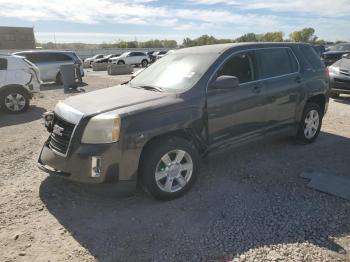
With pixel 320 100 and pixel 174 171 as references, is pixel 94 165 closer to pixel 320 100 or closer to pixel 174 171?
Answer: pixel 174 171

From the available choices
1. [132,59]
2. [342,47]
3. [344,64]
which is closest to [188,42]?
[132,59]

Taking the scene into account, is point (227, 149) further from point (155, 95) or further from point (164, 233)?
point (164, 233)

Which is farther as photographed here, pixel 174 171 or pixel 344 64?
pixel 344 64

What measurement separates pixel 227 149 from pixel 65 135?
2105 millimetres

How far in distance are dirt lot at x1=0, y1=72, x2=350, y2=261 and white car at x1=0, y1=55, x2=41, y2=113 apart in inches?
196

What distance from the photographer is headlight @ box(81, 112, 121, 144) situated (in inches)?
147

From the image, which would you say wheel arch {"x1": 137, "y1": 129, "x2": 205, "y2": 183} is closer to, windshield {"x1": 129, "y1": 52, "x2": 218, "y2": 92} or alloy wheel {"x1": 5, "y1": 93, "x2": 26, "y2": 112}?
windshield {"x1": 129, "y1": 52, "x2": 218, "y2": 92}

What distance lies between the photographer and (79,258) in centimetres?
317

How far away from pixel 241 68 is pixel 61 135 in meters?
2.61

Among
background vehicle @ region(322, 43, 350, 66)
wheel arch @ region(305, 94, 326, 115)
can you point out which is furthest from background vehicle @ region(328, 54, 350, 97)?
background vehicle @ region(322, 43, 350, 66)

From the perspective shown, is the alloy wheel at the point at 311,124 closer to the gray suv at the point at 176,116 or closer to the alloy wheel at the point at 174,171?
the gray suv at the point at 176,116

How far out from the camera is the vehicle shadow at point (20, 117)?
8867mm

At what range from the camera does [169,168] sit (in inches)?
163

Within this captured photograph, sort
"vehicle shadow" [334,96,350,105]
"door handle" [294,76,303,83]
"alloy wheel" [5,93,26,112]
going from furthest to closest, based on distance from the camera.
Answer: "vehicle shadow" [334,96,350,105]
"alloy wheel" [5,93,26,112]
"door handle" [294,76,303,83]
